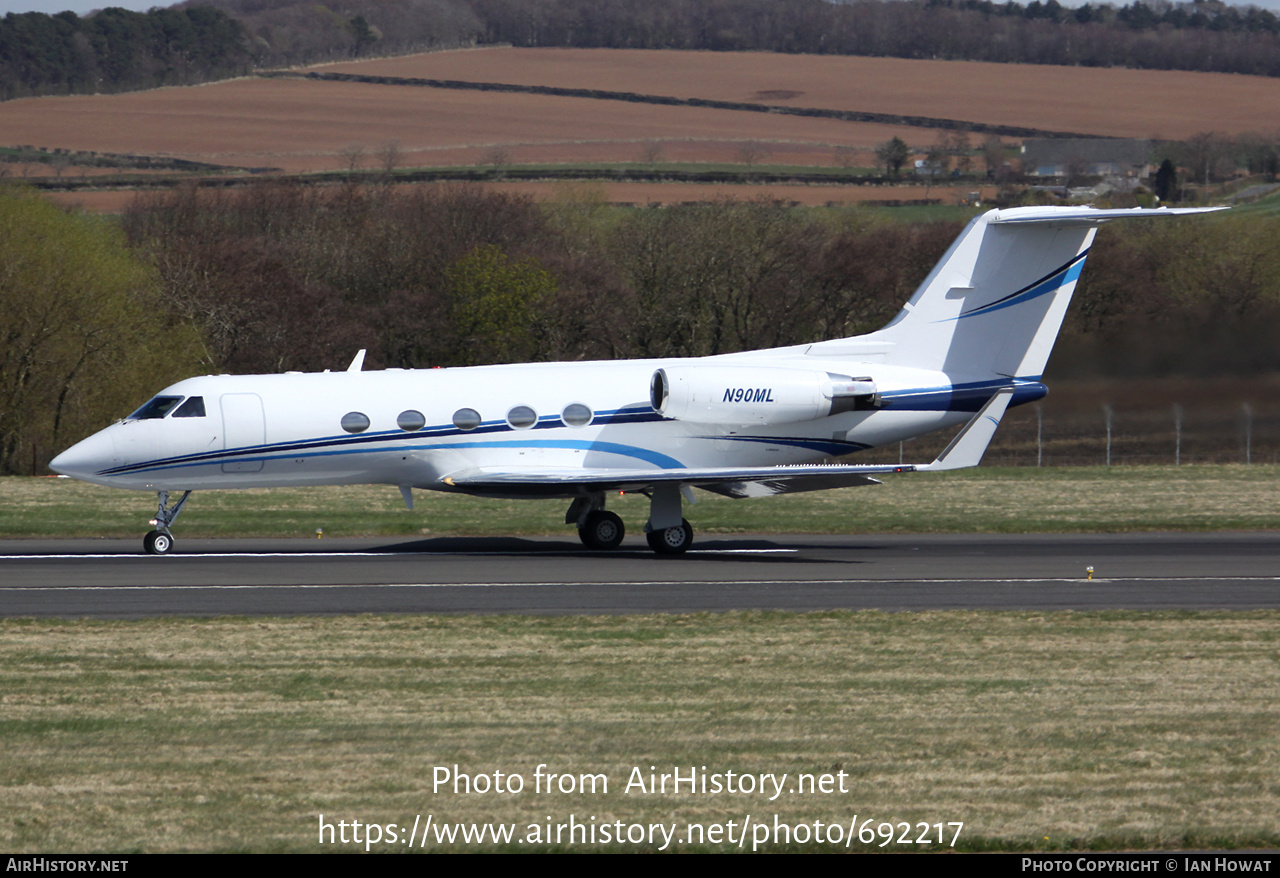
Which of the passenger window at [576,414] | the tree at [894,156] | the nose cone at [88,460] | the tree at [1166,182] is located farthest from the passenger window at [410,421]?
the tree at [894,156]

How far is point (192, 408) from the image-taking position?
2342 centimetres

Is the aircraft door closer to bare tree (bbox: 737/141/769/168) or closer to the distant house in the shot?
bare tree (bbox: 737/141/769/168)

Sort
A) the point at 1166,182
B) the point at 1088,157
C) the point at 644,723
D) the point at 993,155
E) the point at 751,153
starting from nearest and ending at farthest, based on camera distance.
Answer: the point at 644,723, the point at 1166,182, the point at 1088,157, the point at 993,155, the point at 751,153

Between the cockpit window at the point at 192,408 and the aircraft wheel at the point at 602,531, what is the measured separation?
6.97m

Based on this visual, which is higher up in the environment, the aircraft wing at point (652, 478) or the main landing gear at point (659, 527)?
the aircraft wing at point (652, 478)

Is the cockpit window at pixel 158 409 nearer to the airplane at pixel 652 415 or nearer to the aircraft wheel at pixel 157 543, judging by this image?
the airplane at pixel 652 415

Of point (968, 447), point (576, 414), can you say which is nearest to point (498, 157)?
point (576, 414)

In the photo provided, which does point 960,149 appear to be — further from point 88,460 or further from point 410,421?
point 88,460

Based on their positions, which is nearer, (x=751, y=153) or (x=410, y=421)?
(x=410, y=421)

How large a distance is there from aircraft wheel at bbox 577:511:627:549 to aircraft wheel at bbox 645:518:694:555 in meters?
0.89

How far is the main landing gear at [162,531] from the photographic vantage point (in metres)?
23.7

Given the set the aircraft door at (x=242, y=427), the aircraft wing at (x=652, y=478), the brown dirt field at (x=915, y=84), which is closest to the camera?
the aircraft wing at (x=652, y=478)

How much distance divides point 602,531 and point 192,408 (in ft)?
24.3
